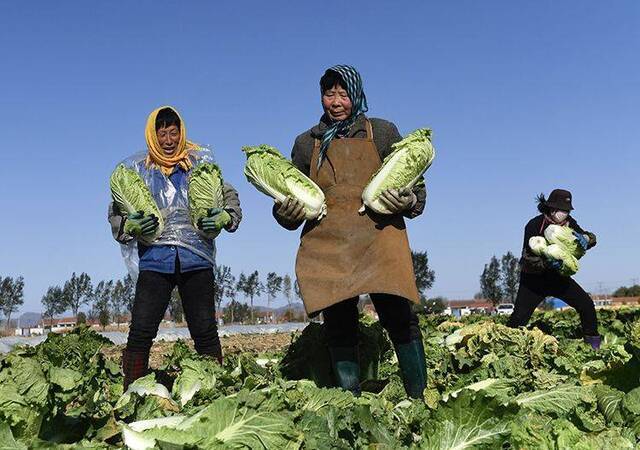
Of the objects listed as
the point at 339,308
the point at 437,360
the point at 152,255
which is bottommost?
the point at 437,360

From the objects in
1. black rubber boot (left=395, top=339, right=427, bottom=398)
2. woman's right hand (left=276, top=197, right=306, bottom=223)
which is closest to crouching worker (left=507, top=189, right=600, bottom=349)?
black rubber boot (left=395, top=339, right=427, bottom=398)

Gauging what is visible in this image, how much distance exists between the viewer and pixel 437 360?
575 centimetres

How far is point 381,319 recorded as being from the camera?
423cm

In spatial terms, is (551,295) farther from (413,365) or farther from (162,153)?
(162,153)

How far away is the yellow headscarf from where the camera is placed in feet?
17.3

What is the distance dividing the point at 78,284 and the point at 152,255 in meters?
72.0

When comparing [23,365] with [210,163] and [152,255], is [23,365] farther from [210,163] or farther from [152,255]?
[210,163]

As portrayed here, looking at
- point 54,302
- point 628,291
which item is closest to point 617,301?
point 628,291

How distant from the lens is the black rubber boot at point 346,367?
4.21 metres

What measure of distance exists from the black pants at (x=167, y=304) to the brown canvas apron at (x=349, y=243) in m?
1.18

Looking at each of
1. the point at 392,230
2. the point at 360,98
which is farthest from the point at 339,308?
the point at 360,98

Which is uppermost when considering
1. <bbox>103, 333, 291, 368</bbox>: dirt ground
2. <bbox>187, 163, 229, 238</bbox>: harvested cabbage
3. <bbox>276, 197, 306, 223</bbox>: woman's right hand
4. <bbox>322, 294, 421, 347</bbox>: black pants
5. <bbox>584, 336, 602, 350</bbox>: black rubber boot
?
<bbox>187, 163, 229, 238</bbox>: harvested cabbage

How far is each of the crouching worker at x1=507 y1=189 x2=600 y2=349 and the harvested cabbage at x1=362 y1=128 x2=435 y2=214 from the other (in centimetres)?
389

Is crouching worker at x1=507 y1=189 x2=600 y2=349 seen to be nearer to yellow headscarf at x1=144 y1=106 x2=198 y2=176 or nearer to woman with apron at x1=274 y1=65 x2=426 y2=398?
woman with apron at x1=274 y1=65 x2=426 y2=398
